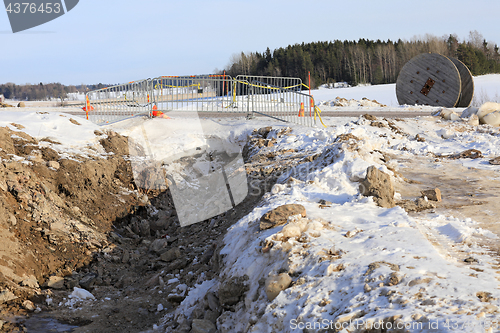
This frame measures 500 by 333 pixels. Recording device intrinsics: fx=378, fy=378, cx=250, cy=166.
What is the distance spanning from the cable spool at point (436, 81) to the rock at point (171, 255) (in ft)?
50.5

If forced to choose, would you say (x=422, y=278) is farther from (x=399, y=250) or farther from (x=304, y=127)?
(x=304, y=127)

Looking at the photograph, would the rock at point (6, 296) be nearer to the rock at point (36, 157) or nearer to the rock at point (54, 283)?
the rock at point (54, 283)

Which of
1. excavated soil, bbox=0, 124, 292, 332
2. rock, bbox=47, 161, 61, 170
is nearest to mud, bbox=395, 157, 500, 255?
excavated soil, bbox=0, 124, 292, 332

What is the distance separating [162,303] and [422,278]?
3.91m

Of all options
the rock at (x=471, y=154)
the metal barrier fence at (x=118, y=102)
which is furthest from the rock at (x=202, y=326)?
the metal barrier fence at (x=118, y=102)

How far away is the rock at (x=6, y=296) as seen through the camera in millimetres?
5223

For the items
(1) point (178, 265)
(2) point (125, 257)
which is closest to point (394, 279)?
(1) point (178, 265)

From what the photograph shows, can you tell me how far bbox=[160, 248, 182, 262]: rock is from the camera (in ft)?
23.8

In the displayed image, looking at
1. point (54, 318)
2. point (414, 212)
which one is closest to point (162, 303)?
point (54, 318)

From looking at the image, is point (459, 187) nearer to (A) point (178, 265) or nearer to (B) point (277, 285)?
(B) point (277, 285)

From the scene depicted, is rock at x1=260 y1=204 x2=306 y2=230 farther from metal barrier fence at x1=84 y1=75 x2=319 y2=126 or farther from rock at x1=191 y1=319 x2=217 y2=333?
metal barrier fence at x1=84 y1=75 x2=319 y2=126

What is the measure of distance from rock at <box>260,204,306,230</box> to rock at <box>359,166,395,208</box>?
5.37ft

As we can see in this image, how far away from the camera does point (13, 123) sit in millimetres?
9891

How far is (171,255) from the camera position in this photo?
727cm
